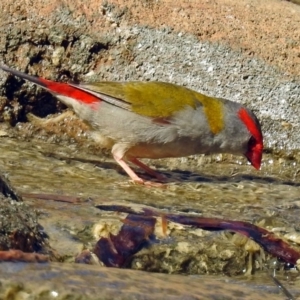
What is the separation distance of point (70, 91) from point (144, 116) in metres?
0.54

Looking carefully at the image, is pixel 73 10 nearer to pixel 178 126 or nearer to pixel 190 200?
pixel 178 126

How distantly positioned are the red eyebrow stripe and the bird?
0.29 feet

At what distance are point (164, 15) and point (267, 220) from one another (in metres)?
2.53

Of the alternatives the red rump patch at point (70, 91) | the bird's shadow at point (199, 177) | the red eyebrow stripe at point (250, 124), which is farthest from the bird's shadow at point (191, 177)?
the red rump patch at point (70, 91)

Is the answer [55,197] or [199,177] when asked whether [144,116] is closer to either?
[199,177]

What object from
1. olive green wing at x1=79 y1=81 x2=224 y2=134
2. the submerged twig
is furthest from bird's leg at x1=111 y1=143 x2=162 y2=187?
the submerged twig

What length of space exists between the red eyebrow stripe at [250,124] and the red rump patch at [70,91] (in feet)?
3.39

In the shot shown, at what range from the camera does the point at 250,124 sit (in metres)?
6.64

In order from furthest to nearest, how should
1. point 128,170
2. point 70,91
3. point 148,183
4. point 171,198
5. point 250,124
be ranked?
point 250,124 → point 70,91 → point 128,170 → point 148,183 → point 171,198

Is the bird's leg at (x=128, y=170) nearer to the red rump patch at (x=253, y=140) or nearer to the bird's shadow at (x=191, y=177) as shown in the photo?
the bird's shadow at (x=191, y=177)

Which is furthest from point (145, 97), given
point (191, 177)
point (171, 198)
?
point (171, 198)

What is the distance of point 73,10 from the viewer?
22.6 ft

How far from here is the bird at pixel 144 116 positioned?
251 inches

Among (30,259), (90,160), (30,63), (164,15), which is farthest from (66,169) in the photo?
(30,259)
